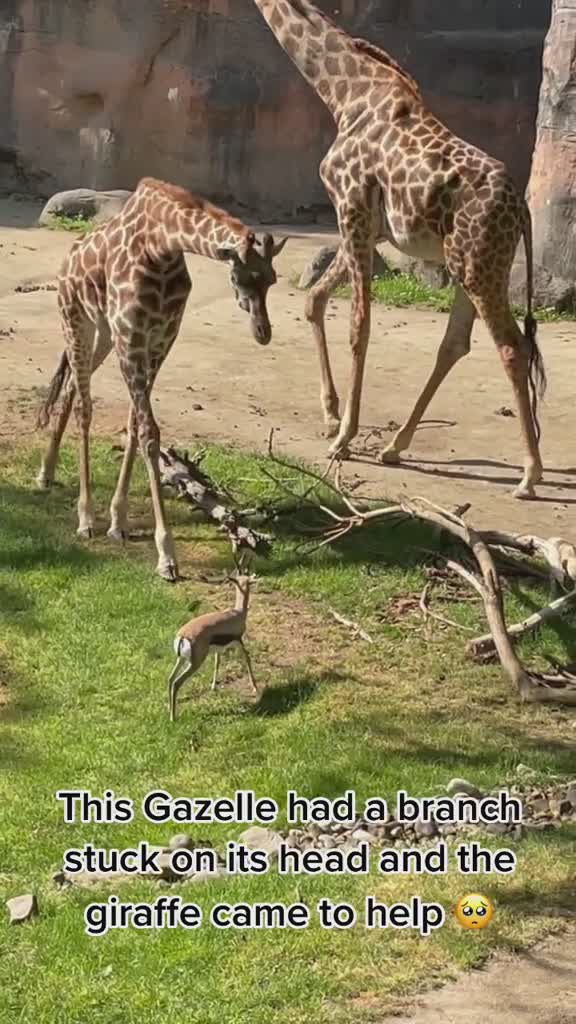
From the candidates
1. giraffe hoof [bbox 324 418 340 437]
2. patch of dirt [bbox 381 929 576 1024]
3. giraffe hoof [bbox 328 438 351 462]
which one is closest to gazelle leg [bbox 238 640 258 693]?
patch of dirt [bbox 381 929 576 1024]

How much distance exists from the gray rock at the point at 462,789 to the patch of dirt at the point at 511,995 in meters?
1.11

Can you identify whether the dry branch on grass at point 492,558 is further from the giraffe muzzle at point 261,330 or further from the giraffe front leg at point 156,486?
the giraffe muzzle at point 261,330

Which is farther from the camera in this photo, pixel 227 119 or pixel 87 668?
pixel 227 119

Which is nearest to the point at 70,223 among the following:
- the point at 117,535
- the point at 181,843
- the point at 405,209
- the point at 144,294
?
the point at 405,209

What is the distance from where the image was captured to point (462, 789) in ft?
20.9

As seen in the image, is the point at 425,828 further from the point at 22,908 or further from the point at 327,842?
the point at 22,908

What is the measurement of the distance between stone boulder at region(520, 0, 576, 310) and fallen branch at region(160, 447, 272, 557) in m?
5.46

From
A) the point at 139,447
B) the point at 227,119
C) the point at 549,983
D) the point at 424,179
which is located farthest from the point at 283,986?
the point at 227,119

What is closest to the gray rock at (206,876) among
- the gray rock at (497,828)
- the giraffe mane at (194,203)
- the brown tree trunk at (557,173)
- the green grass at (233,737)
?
the green grass at (233,737)

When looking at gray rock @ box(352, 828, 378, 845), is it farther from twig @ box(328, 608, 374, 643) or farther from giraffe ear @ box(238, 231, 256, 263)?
giraffe ear @ box(238, 231, 256, 263)

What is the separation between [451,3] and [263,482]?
1022cm

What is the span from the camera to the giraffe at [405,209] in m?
9.61

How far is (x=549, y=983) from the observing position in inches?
197

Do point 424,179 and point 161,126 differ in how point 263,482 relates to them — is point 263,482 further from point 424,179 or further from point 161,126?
point 161,126
